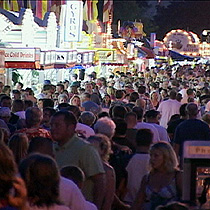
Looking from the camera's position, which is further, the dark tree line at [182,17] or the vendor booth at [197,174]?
the dark tree line at [182,17]

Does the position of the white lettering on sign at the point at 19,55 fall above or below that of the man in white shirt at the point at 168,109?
above

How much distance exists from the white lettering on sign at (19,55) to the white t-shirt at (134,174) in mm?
14806

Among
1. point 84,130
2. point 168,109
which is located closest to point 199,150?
point 84,130

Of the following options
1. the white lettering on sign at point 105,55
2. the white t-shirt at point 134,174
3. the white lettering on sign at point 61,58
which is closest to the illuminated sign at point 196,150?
the white t-shirt at point 134,174

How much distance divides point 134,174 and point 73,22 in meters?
24.7

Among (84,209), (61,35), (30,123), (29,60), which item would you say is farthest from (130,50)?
(84,209)

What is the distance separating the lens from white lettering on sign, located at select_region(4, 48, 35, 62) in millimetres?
22688

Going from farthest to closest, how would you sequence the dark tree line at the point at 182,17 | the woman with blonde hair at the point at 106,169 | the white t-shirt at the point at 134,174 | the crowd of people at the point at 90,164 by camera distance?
the dark tree line at the point at 182,17, the white t-shirt at the point at 134,174, the woman with blonde hair at the point at 106,169, the crowd of people at the point at 90,164

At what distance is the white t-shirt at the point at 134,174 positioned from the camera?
8.07m

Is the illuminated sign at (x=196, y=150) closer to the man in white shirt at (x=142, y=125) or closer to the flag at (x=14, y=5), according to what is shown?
the man in white shirt at (x=142, y=125)

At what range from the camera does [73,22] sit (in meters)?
32.4

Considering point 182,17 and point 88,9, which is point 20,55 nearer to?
point 88,9

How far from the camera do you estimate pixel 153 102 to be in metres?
18.2

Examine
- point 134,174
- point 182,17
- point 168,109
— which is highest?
point 182,17
